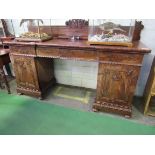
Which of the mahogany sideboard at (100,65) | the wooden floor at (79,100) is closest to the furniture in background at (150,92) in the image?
the wooden floor at (79,100)

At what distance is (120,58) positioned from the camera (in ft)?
5.17

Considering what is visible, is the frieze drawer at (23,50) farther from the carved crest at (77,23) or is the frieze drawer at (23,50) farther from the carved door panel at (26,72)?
the carved crest at (77,23)

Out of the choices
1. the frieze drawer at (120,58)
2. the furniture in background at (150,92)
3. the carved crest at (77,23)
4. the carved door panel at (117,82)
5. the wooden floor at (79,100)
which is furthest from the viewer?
the carved crest at (77,23)

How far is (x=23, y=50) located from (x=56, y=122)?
3.74ft

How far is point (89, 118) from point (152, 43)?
1407 millimetres

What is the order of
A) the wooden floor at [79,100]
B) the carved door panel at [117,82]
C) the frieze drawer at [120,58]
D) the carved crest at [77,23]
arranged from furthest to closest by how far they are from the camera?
the carved crest at [77,23]
the wooden floor at [79,100]
the carved door panel at [117,82]
the frieze drawer at [120,58]

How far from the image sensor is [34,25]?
2264 millimetres

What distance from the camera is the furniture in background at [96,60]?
1.58 metres

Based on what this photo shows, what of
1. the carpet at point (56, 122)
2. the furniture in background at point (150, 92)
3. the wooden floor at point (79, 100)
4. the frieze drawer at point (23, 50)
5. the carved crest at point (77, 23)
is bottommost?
the carpet at point (56, 122)

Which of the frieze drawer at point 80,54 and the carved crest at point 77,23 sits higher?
the carved crest at point 77,23

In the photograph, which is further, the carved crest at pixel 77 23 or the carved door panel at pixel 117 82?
the carved crest at pixel 77 23

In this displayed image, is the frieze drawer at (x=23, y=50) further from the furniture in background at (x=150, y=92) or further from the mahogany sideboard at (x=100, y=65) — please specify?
the furniture in background at (x=150, y=92)
